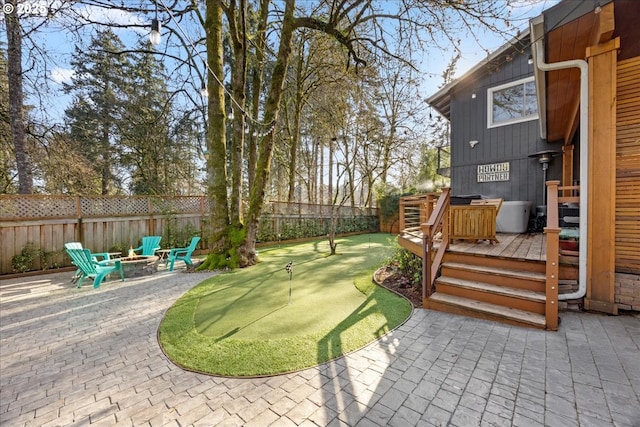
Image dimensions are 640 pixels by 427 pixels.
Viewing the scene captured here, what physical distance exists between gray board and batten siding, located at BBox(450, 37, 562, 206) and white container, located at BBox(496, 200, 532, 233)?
1.02 meters

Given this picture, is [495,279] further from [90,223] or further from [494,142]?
[90,223]

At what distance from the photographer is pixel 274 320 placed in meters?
3.46

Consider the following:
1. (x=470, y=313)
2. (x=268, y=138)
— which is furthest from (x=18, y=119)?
(x=470, y=313)

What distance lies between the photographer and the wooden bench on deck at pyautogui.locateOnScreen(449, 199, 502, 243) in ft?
15.2

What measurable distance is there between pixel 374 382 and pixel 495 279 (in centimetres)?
256

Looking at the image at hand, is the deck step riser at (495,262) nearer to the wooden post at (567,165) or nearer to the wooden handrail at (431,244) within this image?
the wooden handrail at (431,244)

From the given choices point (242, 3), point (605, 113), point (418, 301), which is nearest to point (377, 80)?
point (242, 3)

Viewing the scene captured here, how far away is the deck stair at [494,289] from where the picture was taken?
3.16 metres

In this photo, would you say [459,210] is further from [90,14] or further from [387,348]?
[90,14]

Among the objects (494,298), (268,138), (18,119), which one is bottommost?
(494,298)

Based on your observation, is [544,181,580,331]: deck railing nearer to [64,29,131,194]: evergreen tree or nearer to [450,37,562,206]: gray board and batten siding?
[450,37,562,206]: gray board and batten siding

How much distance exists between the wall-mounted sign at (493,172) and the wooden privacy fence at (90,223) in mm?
7723

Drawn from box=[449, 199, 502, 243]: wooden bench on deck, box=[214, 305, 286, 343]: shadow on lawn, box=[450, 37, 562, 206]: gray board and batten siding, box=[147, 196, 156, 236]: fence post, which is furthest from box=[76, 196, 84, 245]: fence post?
box=[450, 37, 562, 206]: gray board and batten siding

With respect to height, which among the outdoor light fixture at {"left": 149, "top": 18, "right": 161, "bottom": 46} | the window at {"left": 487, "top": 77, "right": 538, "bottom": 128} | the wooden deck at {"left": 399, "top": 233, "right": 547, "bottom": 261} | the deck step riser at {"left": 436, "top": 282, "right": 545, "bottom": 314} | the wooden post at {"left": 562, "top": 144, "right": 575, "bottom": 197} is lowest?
the deck step riser at {"left": 436, "top": 282, "right": 545, "bottom": 314}
